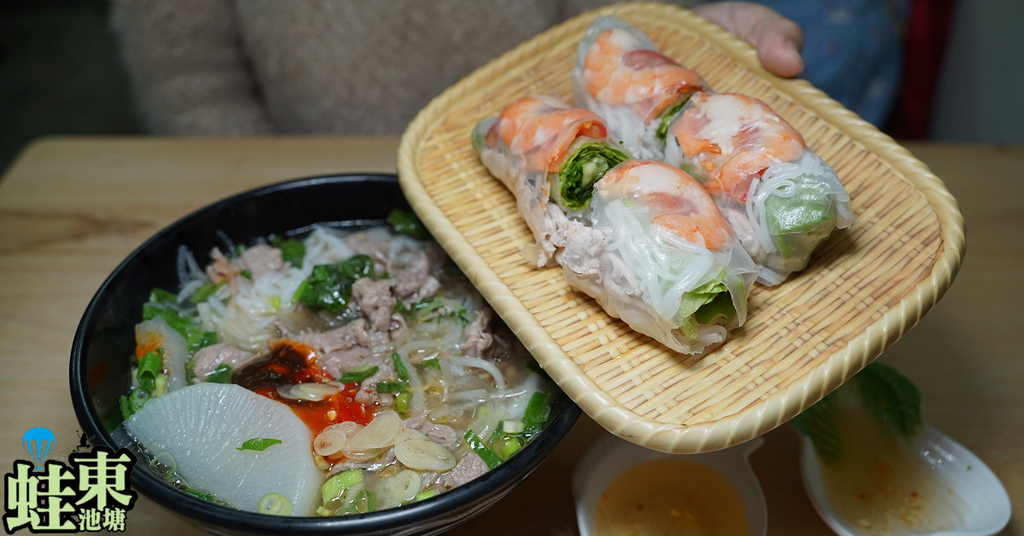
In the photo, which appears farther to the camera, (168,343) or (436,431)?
(168,343)

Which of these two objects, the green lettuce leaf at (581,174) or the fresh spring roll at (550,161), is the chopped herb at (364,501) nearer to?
the fresh spring roll at (550,161)

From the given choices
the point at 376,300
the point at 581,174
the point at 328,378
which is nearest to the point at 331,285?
the point at 376,300

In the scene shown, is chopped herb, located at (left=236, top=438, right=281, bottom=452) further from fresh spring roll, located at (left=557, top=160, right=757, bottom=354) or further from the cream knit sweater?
the cream knit sweater

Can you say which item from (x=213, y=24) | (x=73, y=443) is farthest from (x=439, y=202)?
(x=213, y=24)

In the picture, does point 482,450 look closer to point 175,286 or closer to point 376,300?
point 376,300

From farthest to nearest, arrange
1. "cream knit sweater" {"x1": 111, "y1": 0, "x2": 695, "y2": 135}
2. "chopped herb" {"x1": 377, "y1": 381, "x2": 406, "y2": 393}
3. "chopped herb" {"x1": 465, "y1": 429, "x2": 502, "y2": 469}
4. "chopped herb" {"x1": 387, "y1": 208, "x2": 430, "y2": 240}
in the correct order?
"cream knit sweater" {"x1": 111, "y1": 0, "x2": 695, "y2": 135}
"chopped herb" {"x1": 387, "y1": 208, "x2": 430, "y2": 240}
"chopped herb" {"x1": 377, "y1": 381, "x2": 406, "y2": 393}
"chopped herb" {"x1": 465, "y1": 429, "x2": 502, "y2": 469}

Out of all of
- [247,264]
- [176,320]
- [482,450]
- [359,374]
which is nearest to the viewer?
[482,450]

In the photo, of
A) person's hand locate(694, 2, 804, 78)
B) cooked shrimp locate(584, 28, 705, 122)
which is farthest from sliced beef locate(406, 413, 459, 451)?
person's hand locate(694, 2, 804, 78)
